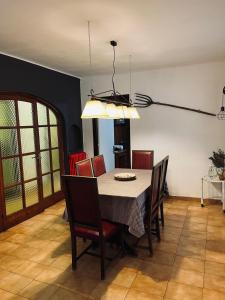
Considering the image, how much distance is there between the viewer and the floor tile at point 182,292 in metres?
1.97

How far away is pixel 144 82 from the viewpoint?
457cm

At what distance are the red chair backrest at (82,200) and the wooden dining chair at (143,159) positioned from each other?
6.26 feet

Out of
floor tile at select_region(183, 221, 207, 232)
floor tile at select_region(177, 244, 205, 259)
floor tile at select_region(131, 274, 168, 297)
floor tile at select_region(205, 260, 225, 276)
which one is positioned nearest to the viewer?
floor tile at select_region(131, 274, 168, 297)

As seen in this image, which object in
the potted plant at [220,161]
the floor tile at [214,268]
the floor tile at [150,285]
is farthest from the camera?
the potted plant at [220,161]

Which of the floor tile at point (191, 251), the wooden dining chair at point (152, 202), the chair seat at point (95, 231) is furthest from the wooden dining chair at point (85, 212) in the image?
the floor tile at point (191, 251)

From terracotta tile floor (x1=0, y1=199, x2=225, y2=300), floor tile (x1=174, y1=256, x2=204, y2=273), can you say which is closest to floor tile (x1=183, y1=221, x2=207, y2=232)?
terracotta tile floor (x1=0, y1=199, x2=225, y2=300)

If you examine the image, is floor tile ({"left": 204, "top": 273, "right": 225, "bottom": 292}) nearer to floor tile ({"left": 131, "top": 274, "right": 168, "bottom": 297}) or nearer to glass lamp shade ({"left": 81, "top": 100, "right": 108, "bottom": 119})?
floor tile ({"left": 131, "top": 274, "right": 168, "bottom": 297})

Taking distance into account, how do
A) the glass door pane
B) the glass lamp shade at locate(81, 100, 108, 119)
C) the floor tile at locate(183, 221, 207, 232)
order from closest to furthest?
the glass lamp shade at locate(81, 100, 108, 119)
the floor tile at locate(183, 221, 207, 232)
the glass door pane

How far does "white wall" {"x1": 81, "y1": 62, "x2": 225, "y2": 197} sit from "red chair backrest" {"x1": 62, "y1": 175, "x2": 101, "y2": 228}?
2.66 m

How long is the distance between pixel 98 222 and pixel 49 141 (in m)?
2.53

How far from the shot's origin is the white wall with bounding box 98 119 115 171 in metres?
5.61

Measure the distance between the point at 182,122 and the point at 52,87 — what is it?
2.48 m

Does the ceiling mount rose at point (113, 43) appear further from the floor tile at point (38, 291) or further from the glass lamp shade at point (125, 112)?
the floor tile at point (38, 291)

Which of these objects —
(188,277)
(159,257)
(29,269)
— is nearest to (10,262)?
(29,269)
